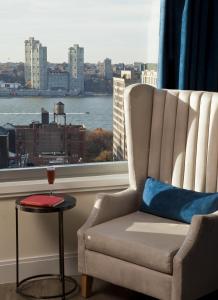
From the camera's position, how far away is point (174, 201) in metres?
3.32

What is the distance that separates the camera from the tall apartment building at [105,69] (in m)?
3.86

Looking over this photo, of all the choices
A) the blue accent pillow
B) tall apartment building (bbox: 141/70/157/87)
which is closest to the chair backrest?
the blue accent pillow

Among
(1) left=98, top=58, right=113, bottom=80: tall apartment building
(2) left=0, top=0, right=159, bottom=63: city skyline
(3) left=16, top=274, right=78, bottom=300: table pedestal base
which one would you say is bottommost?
(3) left=16, top=274, right=78, bottom=300: table pedestal base

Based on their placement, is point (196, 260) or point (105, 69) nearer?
point (196, 260)

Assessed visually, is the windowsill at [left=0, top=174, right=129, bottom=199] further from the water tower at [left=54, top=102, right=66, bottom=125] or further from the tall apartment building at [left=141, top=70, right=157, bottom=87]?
the tall apartment building at [left=141, top=70, right=157, bottom=87]

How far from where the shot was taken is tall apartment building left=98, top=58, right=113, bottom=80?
3.86 m

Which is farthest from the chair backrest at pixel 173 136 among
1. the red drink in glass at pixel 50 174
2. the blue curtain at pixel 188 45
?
the red drink in glass at pixel 50 174

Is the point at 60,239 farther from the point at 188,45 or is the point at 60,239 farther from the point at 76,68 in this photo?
the point at 188,45

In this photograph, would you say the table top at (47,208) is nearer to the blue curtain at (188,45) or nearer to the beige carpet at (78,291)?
the beige carpet at (78,291)

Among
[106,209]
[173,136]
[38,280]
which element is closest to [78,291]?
[38,280]

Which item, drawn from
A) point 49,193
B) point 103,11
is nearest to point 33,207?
point 49,193

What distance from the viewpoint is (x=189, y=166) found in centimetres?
346

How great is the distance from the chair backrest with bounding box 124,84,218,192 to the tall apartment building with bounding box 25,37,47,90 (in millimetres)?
621

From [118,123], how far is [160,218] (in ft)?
2.79
